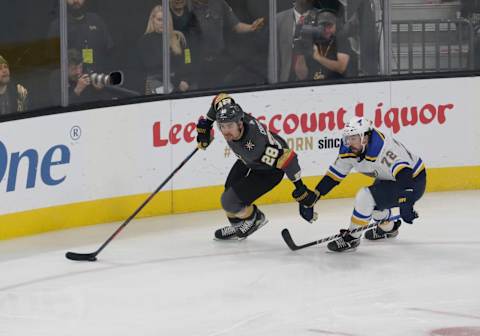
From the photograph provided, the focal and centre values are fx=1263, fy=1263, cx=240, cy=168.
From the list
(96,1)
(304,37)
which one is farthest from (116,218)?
(304,37)

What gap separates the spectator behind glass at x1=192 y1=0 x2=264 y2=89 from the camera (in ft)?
32.5

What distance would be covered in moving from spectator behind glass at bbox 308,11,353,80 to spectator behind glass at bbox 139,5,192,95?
3.70 feet

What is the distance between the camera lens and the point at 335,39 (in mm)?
10438

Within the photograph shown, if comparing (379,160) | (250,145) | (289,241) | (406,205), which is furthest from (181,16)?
(406,205)

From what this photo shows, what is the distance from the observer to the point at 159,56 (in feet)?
→ 31.9

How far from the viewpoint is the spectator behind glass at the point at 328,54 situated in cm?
1038

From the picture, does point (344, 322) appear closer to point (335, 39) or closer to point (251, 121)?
point (251, 121)

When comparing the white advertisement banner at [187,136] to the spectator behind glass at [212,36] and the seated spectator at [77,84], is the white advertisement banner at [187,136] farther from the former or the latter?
the spectator behind glass at [212,36]

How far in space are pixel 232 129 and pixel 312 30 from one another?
248 centimetres

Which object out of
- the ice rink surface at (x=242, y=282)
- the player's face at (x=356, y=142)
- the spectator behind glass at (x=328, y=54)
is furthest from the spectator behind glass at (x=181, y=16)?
the player's face at (x=356, y=142)

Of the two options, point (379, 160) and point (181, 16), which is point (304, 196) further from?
point (181, 16)

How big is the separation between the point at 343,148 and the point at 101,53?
2226 mm

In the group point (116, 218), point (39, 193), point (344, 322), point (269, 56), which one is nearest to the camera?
point (344, 322)

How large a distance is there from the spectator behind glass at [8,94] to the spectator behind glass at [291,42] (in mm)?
2380
